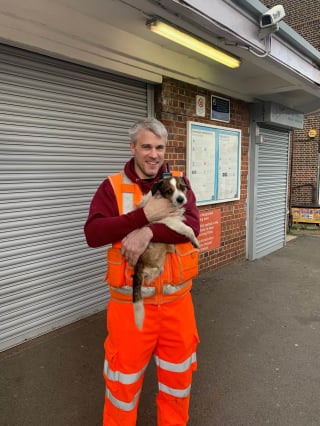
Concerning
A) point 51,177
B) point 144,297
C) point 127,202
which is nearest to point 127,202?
point 127,202

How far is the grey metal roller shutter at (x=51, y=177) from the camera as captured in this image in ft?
11.2

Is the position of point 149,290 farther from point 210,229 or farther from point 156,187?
point 210,229

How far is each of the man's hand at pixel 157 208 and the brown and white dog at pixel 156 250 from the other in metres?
0.03

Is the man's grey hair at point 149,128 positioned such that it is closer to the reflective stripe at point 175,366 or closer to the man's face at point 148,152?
the man's face at point 148,152

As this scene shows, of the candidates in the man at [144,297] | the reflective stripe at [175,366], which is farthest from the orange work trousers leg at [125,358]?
the reflective stripe at [175,366]

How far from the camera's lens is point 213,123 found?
5723 millimetres

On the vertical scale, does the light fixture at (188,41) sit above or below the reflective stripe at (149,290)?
above

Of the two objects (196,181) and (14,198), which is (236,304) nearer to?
(196,181)

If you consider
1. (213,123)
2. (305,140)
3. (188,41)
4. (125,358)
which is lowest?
(125,358)

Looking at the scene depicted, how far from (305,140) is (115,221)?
49.8ft

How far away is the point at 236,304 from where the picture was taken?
4820mm

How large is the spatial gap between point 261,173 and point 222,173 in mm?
1515

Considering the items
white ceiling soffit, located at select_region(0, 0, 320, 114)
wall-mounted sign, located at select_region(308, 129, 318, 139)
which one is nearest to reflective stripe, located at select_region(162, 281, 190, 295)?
white ceiling soffit, located at select_region(0, 0, 320, 114)

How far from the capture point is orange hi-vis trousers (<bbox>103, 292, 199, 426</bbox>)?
1.95 metres
